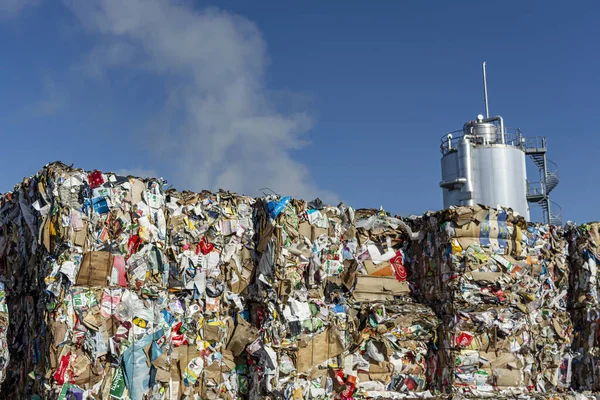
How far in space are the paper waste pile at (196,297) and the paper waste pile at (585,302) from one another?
9.03 ft

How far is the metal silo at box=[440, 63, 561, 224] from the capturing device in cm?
1466

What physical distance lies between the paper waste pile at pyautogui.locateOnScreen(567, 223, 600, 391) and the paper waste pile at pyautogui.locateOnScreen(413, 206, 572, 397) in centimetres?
79

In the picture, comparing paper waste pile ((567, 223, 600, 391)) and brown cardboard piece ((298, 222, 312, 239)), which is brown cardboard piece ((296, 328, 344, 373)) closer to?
Result: brown cardboard piece ((298, 222, 312, 239))

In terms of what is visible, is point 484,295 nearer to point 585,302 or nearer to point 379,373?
point 379,373

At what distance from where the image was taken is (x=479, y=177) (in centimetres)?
1472

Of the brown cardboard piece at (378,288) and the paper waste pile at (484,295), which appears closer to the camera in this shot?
the paper waste pile at (484,295)

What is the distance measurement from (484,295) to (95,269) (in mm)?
5000

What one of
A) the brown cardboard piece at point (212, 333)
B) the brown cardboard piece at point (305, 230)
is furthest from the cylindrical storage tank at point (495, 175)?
the brown cardboard piece at point (212, 333)

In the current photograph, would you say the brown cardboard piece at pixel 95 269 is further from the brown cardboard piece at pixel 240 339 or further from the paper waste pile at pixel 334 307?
the paper waste pile at pixel 334 307

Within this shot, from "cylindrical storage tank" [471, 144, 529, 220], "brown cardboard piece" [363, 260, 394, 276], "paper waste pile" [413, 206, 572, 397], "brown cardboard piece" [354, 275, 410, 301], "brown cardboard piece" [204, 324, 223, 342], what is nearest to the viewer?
"brown cardboard piece" [204, 324, 223, 342]

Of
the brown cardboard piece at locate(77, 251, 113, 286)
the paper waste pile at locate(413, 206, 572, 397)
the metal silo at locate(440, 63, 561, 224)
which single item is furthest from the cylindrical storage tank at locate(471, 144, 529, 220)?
the brown cardboard piece at locate(77, 251, 113, 286)

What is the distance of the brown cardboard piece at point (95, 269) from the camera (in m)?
7.39

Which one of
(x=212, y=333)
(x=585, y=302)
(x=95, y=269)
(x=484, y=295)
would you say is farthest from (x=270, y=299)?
(x=585, y=302)

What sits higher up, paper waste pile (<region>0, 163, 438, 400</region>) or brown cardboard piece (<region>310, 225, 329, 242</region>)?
brown cardboard piece (<region>310, 225, 329, 242</region>)
